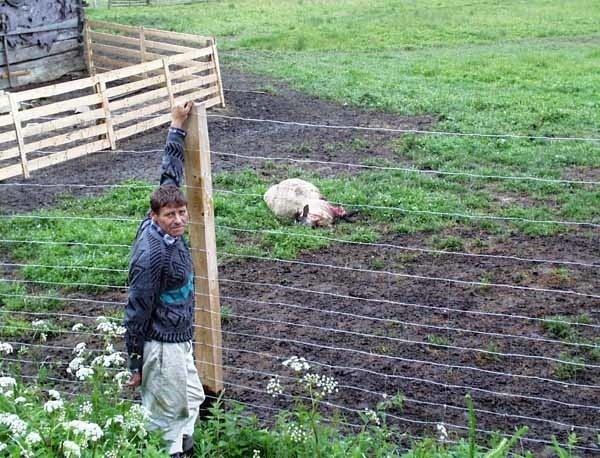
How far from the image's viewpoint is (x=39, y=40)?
18.7 m

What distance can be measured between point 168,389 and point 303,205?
15.8ft

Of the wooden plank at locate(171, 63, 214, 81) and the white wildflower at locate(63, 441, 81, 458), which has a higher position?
the white wildflower at locate(63, 441, 81, 458)

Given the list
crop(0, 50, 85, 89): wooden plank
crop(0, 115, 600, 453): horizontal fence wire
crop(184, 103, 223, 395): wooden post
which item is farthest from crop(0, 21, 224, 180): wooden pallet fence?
crop(184, 103, 223, 395): wooden post

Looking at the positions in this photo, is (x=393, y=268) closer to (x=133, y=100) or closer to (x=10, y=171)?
(x=10, y=171)

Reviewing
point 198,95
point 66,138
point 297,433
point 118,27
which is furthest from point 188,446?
point 118,27

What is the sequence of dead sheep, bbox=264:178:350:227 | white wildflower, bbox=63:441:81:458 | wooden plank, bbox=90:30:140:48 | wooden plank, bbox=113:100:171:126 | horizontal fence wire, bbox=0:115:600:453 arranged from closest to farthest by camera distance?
white wildflower, bbox=63:441:81:458 → horizontal fence wire, bbox=0:115:600:453 → dead sheep, bbox=264:178:350:227 → wooden plank, bbox=113:100:171:126 → wooden plank, bbox=90:30:140:48

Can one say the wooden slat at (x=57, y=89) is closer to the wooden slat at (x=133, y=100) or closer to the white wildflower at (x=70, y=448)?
the wooden slat at (x=133, y=100)

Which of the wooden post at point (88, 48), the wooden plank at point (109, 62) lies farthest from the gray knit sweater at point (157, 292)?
the wooden post at point (88, 48)

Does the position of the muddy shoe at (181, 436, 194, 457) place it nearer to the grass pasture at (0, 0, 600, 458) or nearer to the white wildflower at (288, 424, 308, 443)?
the grass pasture at (0, 0, 600, 458)

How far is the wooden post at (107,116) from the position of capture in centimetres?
1273

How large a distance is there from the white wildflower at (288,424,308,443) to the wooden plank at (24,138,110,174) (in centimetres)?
822

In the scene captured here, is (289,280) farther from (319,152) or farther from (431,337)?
(319,152)

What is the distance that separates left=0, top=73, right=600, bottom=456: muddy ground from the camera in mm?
5746

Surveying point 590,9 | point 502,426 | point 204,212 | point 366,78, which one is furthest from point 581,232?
point 590,9
